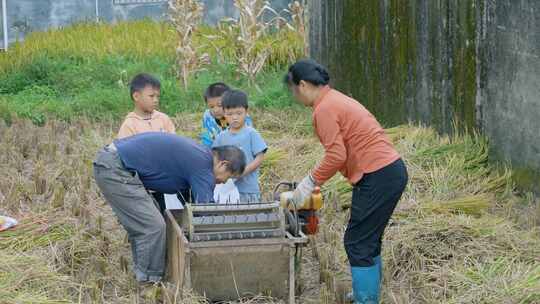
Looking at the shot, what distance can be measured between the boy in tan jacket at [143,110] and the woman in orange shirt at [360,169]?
1.64m

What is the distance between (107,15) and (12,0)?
70.4 inches

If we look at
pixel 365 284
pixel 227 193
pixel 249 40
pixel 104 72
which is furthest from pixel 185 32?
pixel 365 284

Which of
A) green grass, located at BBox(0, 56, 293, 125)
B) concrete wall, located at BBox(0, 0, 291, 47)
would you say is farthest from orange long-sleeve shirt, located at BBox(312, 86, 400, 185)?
concrete wall, located at BBox(0, 0, 291, 47)

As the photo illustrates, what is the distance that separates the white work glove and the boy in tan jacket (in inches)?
67.9

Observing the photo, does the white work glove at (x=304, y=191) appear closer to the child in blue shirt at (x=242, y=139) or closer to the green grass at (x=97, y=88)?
the child in blue shirt at (x=242, y=139)

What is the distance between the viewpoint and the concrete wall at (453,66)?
296 inches

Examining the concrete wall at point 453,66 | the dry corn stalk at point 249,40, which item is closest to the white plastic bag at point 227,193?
the concrete wall at point 453,66

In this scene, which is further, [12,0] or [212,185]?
[12,0]

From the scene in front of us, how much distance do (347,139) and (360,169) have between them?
0.19 m

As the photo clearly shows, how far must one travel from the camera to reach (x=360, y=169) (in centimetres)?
556

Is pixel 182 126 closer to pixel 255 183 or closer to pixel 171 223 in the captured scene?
pixel 255 183

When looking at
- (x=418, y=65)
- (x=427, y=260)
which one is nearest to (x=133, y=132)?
(x=427, y=260)

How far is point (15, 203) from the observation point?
7.99 meters

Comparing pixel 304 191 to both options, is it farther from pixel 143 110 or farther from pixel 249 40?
pixel 249 40
